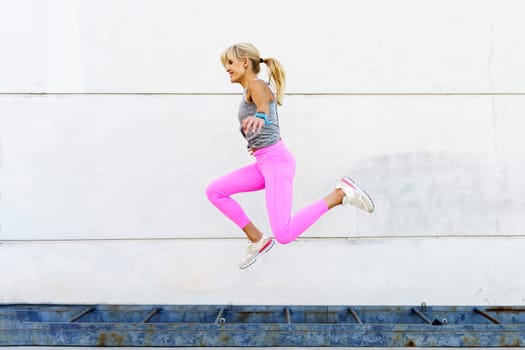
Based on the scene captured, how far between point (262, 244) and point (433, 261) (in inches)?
83.0

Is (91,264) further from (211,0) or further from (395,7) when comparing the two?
(395,7)

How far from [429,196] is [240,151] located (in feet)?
6.62

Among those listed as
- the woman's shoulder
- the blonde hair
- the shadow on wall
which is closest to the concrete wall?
the shadow on wall

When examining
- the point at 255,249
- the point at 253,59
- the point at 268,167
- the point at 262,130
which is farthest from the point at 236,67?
the point at 255,249

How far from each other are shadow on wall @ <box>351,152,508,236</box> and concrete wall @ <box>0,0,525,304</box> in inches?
0.6

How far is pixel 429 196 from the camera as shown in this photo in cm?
432

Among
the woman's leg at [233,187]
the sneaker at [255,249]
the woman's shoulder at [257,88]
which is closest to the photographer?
the woman's shoulder at [257,88]

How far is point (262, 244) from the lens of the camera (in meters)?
3.19

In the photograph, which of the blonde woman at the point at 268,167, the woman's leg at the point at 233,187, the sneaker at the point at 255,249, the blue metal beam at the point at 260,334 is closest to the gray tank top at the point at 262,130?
the blonde woman at the point at 268,167

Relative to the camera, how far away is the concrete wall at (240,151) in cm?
423

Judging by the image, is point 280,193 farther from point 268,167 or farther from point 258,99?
point 258,99

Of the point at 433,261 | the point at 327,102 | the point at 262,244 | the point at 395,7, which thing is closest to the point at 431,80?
the point at 395,7

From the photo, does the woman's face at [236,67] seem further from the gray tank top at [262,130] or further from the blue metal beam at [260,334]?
the blue metal beam at [260,334]

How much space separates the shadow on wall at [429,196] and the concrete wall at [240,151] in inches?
0.6
